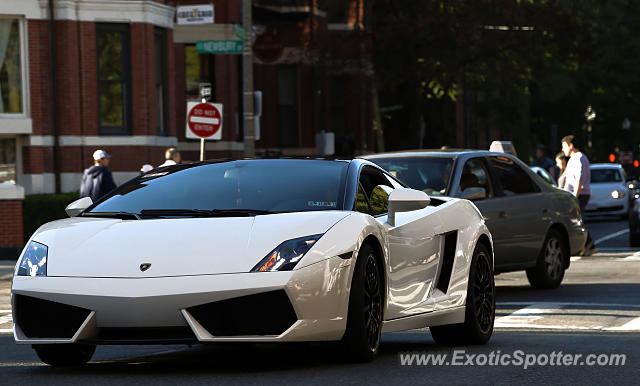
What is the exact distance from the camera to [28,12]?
28.3 meters

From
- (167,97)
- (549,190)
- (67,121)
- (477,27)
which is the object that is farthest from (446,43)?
(549,190)

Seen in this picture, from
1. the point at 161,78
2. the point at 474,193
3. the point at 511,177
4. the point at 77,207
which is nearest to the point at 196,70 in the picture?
the point at 161,78

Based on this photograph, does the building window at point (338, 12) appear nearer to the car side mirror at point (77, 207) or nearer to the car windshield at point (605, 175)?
the car windshield at point (605, 175)

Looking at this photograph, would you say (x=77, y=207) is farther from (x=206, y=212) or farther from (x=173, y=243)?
(x=173, y=243)

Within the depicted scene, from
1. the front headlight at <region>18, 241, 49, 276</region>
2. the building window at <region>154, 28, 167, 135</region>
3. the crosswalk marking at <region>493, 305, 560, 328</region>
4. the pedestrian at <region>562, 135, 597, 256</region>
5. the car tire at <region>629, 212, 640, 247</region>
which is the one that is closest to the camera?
the front headlight at <region>18, 241, 49, 276</region>

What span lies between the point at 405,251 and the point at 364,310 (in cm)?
94

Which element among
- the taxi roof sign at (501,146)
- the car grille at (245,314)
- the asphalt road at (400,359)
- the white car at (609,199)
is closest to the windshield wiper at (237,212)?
the car grille at (245,314)

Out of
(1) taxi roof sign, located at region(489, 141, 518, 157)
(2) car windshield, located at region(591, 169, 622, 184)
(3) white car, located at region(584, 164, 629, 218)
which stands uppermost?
(1) taxi roof sign, located at region(489, 141, 518, 157)

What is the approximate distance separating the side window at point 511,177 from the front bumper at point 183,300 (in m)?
8.32

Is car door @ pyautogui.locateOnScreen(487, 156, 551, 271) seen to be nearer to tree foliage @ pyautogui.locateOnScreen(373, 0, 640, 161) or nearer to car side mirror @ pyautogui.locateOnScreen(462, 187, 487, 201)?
car side mirror @ pyautogui.locateOnScreen(462, 187, 487, 201)

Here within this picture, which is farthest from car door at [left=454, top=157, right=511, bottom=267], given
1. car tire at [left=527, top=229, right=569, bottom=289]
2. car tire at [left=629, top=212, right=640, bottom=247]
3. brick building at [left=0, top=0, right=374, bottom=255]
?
brick building at [left=0, top=0, right=374, bottom=255]

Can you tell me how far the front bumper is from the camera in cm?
756

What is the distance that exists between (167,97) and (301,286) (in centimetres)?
2373

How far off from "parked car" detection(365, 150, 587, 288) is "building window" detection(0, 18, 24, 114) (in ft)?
46.8
